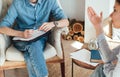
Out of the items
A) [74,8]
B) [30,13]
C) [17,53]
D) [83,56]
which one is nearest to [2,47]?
[17,53]

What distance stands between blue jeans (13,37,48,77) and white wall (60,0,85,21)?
154cm

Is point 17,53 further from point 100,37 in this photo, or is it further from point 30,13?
point 100,37

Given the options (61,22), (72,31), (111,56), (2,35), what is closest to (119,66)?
(111,56)

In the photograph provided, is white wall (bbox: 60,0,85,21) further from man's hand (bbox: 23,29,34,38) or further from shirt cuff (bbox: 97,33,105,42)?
shirt cuff (bbox: 97,33,105,42)

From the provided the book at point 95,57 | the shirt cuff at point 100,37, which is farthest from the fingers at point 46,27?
the shirt cuff at point 100,37

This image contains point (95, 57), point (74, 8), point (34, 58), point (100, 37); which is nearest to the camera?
point (100, 37)

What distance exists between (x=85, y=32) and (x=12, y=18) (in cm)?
121

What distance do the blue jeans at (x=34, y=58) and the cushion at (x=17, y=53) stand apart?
0.14ft

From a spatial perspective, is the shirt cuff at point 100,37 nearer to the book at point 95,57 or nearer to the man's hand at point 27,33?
the book at point 95,57

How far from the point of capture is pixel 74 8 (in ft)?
11.4

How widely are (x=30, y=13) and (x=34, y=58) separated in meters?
0.44

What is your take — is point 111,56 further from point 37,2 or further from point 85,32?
point 85,32

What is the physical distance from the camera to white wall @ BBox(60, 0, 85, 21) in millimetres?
3434

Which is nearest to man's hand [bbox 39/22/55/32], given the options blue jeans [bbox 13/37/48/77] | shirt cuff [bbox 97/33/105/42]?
blue jeans [bbox 13/37/48/77]
